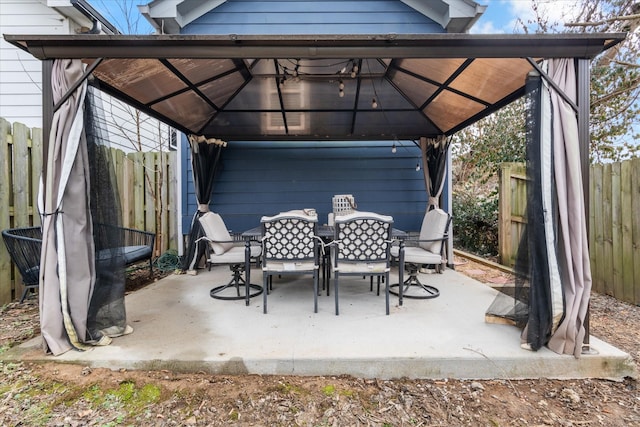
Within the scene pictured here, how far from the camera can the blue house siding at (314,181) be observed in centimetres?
529

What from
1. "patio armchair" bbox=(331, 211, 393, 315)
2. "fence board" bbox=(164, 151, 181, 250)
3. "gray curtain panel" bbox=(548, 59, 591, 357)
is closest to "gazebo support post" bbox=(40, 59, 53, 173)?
"patio armchair" bbox=(331, 211, 393, 315)

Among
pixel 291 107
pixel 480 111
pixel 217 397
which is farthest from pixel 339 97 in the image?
pixel 217 397

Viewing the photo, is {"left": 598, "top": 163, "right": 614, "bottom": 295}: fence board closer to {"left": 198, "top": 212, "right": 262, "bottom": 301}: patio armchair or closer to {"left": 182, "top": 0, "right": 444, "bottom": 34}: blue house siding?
{"left": 182, "top": 0, "right": 444, "bottom": 34}: blue house siding

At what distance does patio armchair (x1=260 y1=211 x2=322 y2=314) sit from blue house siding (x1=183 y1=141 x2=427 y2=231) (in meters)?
2.32

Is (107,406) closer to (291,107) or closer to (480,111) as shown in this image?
(291,107)

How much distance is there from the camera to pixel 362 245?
295 cm

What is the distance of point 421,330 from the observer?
2543 millimetres

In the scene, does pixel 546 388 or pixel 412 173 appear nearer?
pixel 546 388

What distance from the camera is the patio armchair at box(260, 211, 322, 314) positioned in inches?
116

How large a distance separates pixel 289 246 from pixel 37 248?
256 cm

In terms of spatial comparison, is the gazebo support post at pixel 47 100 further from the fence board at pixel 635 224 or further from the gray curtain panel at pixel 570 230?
the fence board at pixel 635 224

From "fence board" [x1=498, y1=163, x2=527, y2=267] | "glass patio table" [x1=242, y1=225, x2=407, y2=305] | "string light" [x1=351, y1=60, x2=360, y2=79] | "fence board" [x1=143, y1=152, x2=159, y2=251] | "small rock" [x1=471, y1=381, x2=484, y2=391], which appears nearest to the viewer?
"small rock" [x1=471, y1=381, x2=484, y2=391]

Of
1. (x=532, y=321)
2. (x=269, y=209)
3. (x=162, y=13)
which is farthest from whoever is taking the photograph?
(x=269, y=209)

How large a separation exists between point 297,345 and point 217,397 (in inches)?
25.0
